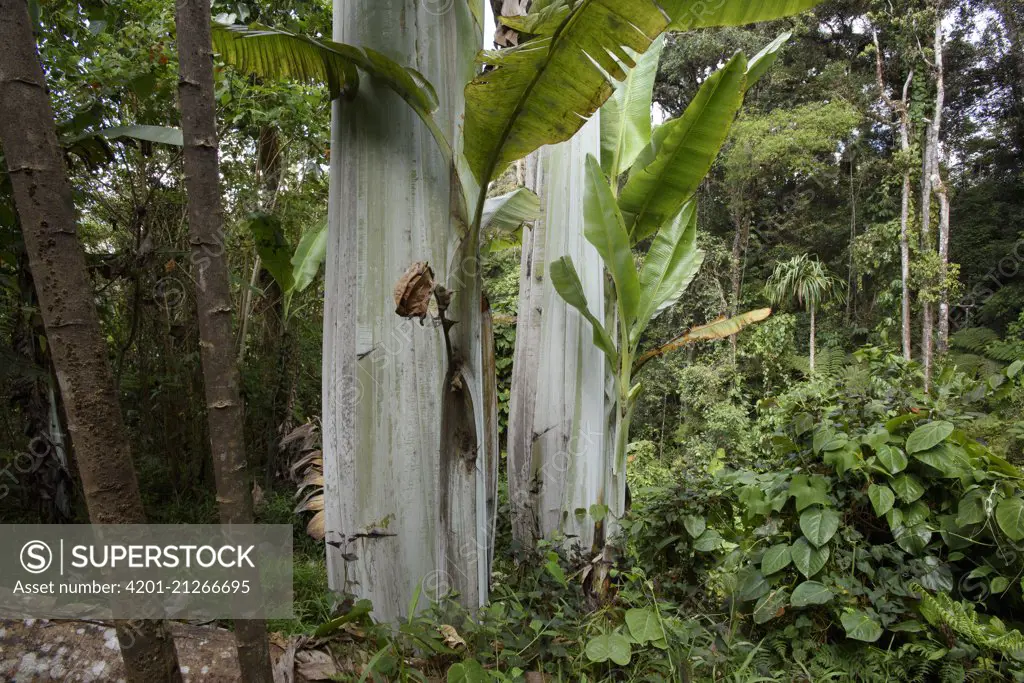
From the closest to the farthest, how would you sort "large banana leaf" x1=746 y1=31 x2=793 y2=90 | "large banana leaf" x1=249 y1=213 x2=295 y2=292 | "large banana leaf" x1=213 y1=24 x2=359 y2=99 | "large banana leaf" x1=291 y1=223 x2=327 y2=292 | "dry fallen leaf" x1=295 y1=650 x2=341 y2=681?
"dry fallen leaf" x1=295 y1=650 x2=341 y2=681, "large banana leaf" x1=213 y1=24 x2=359 y2=99, "large banana leaf" x1=746 y1=31 x2=793 y2=90, "large banana leaf" x1=249 y1=213 x2=295 y2=292, "large banana leaf" x1=291 y1=223 x2=327 y2=292

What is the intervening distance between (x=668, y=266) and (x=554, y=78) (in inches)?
78.2

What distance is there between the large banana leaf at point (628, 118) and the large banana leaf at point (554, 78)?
2137 mm

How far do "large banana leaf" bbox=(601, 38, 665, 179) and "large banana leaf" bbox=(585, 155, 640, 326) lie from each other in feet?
3.21

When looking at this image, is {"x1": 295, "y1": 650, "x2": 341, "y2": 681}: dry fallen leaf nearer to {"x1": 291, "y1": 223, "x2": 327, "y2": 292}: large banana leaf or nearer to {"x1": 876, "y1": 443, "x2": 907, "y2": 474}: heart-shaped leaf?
{"x1": 876, "y1": 443, "x2": 907, "y2": 474}: heart-shaped leaf

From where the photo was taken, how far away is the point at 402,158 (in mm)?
2244

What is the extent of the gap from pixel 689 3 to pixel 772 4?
15.2 inches

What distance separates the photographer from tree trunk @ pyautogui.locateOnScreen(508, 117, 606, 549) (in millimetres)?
3713

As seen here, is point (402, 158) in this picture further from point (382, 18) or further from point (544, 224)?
point (544, 224)

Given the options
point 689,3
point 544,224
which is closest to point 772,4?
point 689,3

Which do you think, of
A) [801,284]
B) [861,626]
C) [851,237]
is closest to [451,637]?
[861,626]

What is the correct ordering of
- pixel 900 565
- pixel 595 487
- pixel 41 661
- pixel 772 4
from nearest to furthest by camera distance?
pixel 41 661 < pixel 900 565 < pixel 772 4 < pixel 595 487

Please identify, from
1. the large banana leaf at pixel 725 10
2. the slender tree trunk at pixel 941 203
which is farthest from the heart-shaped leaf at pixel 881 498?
the slender tree trunk at pixel 941 203

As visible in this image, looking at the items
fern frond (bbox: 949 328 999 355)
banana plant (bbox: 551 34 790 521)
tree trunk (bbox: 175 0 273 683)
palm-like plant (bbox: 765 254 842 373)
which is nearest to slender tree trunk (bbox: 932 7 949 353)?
fern frond (bbox: 949 328 999 355)

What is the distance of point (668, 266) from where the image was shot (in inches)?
150
